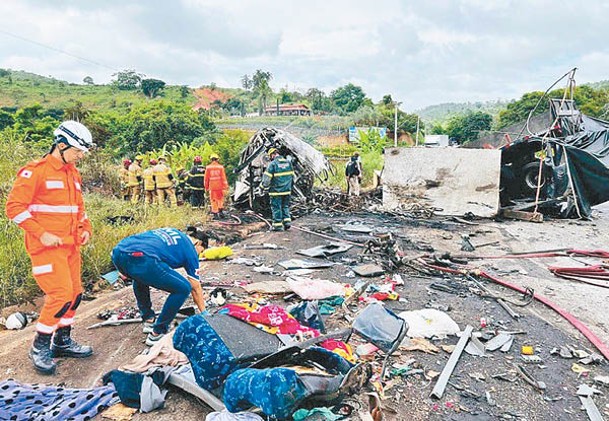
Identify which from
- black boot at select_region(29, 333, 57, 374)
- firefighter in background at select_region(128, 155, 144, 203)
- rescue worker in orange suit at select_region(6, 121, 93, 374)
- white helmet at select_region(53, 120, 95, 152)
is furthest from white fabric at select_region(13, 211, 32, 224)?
firefighter in background at select_region(128, 155, 144, 203)

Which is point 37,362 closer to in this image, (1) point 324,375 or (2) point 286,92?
(1) point 324,375

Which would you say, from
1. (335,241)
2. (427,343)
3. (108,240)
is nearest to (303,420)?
(427,343)

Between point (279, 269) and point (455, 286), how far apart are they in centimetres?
226

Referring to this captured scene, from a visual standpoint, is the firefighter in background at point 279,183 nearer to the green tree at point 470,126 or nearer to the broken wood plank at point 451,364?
the broken wood plank at point 451,364

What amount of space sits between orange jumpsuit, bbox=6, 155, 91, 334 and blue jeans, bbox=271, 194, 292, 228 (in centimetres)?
524

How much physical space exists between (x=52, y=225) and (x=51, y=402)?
1215 mm

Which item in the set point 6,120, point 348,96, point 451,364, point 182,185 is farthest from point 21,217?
point 348,96

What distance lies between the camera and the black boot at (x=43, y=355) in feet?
10.4

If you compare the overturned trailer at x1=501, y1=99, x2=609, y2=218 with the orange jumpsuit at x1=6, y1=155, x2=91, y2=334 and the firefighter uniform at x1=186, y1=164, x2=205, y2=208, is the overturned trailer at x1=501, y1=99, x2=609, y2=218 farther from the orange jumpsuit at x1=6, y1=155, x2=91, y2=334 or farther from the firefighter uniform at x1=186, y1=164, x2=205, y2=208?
the orange jumpsuit at x1=6, y1=155, x2=91, y2=334

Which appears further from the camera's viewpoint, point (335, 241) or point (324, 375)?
point (335, 241)

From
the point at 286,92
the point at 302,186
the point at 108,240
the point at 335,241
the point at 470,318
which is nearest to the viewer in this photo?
the point at 470,318

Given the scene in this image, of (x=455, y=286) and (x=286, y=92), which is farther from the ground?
(x=286, y=92)

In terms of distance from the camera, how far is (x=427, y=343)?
3.68 metres

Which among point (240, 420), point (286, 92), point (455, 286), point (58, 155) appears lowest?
point (455, 286)
